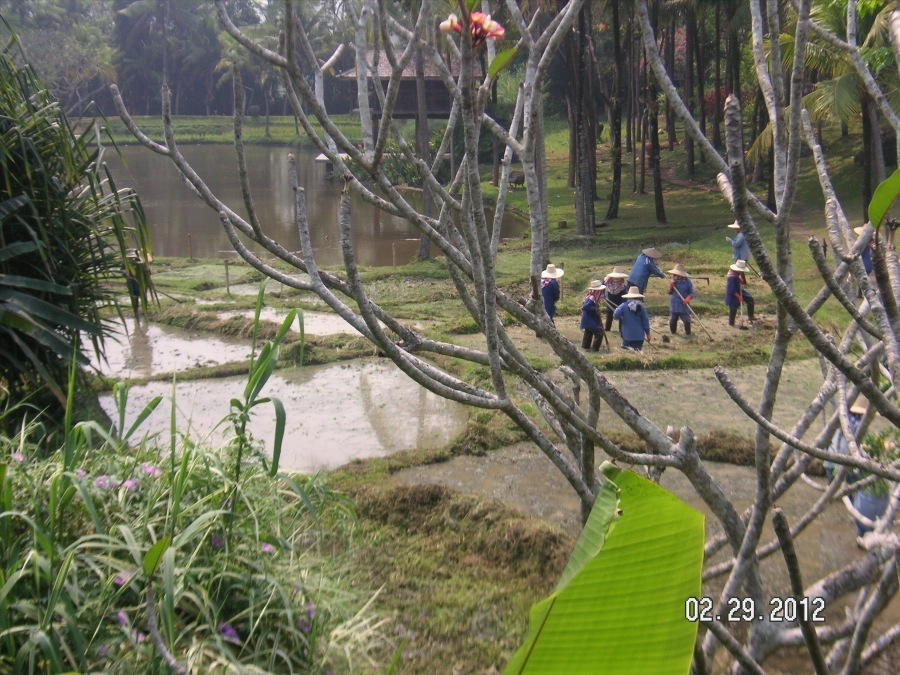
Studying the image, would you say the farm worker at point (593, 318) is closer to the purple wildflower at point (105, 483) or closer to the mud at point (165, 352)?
the mud at point (165, 352)

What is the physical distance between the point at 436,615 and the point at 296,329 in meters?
6.90

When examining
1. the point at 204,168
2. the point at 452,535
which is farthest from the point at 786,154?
the point at 204,168

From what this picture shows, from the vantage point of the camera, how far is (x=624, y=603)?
37.2 inches

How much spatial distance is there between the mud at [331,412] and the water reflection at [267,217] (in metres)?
3.19

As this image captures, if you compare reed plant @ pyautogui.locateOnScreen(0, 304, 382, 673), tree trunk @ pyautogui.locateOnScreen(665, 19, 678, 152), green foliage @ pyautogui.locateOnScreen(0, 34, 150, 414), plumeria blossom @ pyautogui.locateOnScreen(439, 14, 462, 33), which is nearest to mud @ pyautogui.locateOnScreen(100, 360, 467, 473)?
green foliage @ pyautogui.locateOnScreen(0, 34, 150, 414)

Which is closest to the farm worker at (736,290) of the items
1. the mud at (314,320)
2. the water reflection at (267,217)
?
the mud at (314,320)

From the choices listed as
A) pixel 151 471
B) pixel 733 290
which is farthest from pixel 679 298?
pixel 151 471

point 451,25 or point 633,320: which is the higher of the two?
point 451,25

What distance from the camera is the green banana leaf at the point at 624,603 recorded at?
929 millimetres

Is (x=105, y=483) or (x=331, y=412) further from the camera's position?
(x=331, y=412)

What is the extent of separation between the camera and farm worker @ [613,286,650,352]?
897 centimetres

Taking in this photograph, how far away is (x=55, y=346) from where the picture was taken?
530 centimetres

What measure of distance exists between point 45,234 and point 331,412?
3.08 meters

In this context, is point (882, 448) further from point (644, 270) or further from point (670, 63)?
point (670, 63)
